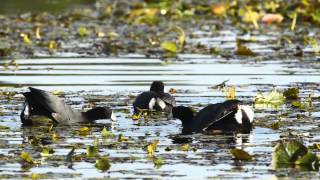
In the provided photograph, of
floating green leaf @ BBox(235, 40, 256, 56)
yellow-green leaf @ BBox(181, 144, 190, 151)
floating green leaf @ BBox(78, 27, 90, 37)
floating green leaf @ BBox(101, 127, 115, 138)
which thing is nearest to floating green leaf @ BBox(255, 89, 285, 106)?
floating green leaf @ BBox(101, 127, 115, 138)

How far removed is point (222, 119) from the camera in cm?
1278

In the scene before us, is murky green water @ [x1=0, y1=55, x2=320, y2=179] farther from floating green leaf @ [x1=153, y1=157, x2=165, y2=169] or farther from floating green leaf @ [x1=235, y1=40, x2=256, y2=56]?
floating green leaf @ [x1=235, y1=40, x2=256, y2=56]

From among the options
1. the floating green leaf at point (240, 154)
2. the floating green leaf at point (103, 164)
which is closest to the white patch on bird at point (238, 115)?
the floating green leaf at point (240, 154)

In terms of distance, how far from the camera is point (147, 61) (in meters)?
20.7

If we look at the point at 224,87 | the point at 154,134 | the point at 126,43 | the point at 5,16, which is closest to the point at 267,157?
the point at 154,134

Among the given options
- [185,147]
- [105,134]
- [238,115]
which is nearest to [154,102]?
[238,115]

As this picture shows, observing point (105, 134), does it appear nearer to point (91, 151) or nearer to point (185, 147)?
point (185, 147)

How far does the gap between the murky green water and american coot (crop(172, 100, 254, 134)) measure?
16cm

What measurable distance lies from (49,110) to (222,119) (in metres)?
2.10

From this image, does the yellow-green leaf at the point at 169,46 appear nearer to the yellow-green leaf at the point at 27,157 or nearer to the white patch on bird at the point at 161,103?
the white patch on bird at the point at 161,103

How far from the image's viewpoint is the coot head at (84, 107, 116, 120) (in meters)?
13.6

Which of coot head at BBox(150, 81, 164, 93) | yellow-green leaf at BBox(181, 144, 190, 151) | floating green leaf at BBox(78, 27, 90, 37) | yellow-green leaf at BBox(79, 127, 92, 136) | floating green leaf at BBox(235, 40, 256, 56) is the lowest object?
yellow-green leaf at BBox(181, 144, 190, 151)

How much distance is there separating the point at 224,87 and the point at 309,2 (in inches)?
458

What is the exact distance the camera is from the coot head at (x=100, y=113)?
534 inches
